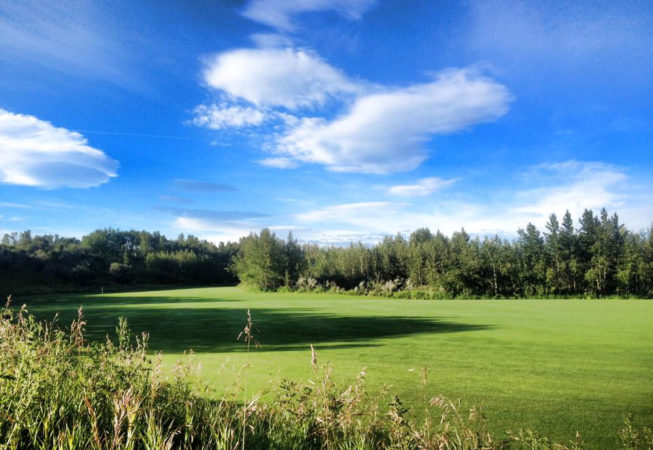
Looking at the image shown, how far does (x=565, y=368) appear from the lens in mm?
8523

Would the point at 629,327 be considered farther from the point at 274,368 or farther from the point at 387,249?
the point at 387,249

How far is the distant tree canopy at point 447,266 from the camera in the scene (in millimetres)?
50344

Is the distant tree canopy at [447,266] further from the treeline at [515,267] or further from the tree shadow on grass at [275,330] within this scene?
the tree shadow on grass at [275,330]

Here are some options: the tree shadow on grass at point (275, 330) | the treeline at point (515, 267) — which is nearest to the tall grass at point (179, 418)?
the tree shadow on grass at point (275, 330)

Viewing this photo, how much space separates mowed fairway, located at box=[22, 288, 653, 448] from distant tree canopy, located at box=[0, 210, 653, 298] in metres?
31.5

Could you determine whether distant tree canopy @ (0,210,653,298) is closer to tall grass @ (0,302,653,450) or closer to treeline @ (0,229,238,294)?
treeline @ (0,229,238,294)

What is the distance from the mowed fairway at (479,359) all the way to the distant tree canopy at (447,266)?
31.5 metres

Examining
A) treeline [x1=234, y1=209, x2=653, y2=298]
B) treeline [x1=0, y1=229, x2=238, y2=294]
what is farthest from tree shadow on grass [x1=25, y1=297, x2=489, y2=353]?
treeline [x1=0, y1=229, x2=238, y2=294]

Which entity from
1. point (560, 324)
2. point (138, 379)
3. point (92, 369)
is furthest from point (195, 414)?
point (560, 324)

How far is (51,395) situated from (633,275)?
2529 inches

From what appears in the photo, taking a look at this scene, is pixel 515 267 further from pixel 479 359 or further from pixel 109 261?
pixel 109 261

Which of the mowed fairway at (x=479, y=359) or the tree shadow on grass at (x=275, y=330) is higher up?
the mowed fairway at (x=479, y=359)

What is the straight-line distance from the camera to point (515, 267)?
53.0 meters

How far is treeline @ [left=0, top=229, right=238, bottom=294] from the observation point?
58656mm
